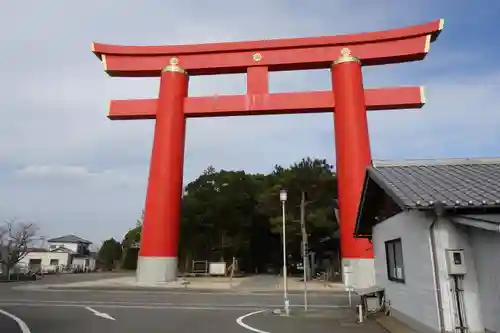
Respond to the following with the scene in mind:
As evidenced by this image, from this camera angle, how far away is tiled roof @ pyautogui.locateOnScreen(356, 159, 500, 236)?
18.9ft

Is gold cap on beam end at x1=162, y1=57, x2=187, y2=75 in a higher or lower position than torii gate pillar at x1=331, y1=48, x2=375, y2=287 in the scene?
higher

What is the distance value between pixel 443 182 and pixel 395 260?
245 centimetres

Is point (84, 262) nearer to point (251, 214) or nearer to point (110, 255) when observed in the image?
point (110, 255)

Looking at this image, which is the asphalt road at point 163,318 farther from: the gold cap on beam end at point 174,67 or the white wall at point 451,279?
the gold cap on beam end at point 174,67

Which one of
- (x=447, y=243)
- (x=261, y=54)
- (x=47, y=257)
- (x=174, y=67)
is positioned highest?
(x=261, y=54)

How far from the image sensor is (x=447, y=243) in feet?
19.8

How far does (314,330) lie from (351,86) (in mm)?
16157

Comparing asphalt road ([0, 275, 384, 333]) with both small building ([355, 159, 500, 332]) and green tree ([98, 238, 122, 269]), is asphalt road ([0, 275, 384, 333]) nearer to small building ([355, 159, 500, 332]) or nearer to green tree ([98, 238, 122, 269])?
small building ([355, 159, 500, 332])

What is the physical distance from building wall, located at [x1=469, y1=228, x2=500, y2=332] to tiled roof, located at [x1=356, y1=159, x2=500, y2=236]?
1.33 ft

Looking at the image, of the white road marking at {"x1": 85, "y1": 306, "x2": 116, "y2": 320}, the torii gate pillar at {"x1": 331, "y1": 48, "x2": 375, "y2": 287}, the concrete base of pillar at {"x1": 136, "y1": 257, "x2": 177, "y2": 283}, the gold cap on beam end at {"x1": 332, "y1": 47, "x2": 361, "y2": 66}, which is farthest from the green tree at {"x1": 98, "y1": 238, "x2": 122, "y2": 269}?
the white road marking at {"x1": 85, "y1": 306, "x2": 116, "y2": 320}

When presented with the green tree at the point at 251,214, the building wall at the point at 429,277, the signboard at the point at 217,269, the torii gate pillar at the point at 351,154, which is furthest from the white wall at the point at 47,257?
the building wall at the point at 429,277

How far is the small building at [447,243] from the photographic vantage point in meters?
5.61

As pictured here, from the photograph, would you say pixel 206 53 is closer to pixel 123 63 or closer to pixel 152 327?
pixel 123 63

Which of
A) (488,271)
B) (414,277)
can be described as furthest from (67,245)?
(488,271)
